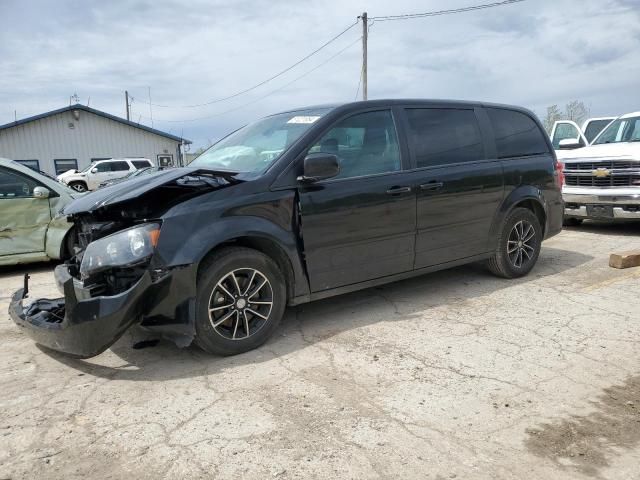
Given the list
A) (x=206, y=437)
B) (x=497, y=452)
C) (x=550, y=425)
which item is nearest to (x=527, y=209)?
(x=550, y=425)

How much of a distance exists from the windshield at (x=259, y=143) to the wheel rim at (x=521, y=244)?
8.55 ft

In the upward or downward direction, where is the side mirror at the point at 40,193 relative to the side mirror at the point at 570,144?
downward

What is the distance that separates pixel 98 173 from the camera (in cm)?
2511

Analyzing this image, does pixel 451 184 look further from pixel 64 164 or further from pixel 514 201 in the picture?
pixel 64 164

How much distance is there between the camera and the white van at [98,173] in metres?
24.9

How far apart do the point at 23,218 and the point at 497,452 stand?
6530 millimetres

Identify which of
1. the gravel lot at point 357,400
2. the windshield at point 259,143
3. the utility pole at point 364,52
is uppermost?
the utility pole at point 364,52

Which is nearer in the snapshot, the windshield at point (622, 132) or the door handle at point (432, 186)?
the door handle at point (432, 186)

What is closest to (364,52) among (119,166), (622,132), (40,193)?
(119,166)

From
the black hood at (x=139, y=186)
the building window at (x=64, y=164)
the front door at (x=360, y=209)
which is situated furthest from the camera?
the building window at (x=64, y=164)

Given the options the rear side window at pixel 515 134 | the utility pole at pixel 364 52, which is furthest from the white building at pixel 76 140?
the rear side window at pixel 515 134

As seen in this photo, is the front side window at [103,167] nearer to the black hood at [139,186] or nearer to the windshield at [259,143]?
the windshield at [259,143]

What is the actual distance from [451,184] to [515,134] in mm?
1324

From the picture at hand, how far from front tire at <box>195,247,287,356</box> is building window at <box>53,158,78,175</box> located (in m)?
28.7
